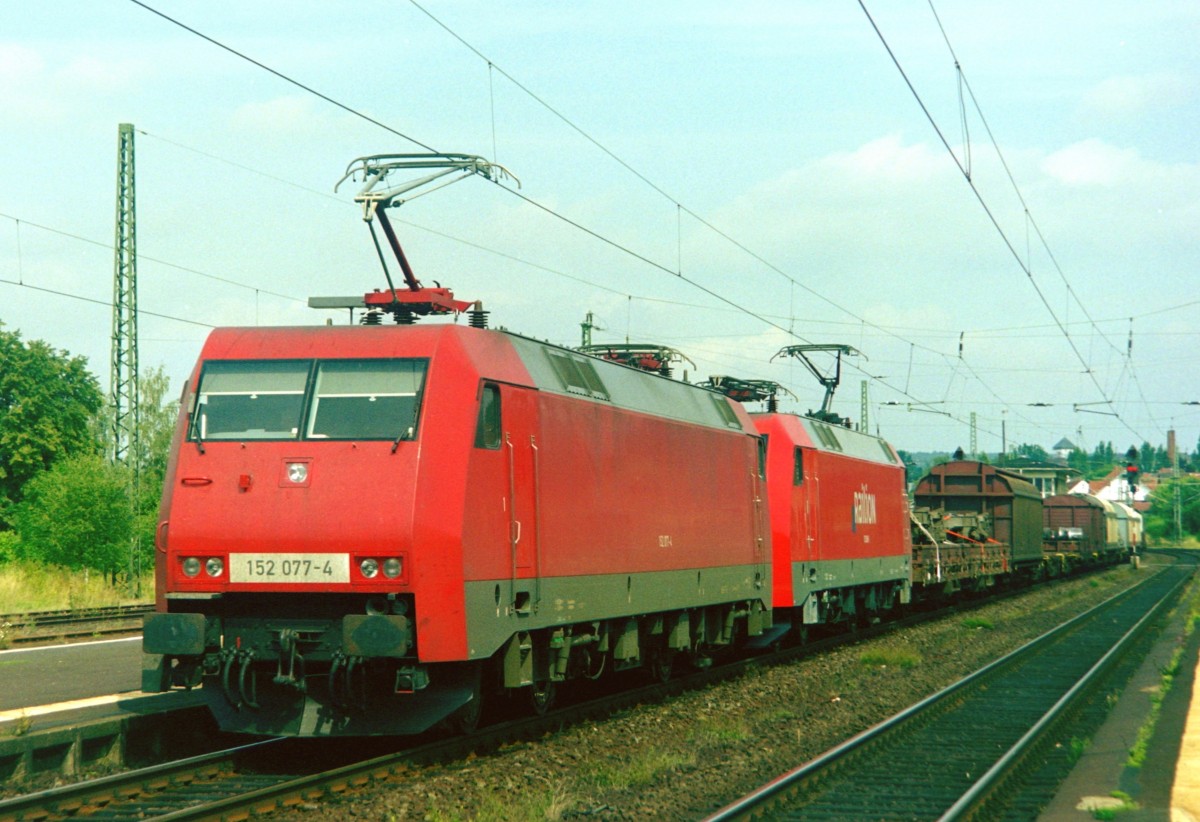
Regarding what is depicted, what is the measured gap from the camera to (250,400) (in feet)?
36.0

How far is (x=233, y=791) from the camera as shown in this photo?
9.73m

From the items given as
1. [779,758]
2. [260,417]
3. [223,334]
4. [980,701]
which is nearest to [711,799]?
[779,758]

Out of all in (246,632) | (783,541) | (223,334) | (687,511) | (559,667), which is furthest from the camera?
(783,541)

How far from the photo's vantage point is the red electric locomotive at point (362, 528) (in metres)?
10.2

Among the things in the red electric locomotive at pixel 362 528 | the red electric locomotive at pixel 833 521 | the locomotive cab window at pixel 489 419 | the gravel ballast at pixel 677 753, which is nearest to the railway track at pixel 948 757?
the gravel ballast at pixel 677 753

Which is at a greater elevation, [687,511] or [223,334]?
[223,334]

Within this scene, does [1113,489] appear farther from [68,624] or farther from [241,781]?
[241,781]

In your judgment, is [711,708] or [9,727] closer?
[9,727]

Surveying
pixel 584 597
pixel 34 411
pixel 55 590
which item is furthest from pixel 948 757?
pixel 34 411

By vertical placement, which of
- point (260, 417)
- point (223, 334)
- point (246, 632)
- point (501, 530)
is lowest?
point (246, 632)

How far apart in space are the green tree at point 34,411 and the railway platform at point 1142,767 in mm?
43778

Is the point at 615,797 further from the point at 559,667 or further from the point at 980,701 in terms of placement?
the point at 980,701

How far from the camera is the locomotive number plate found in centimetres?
1020

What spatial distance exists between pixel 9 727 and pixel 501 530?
4.23 metres
